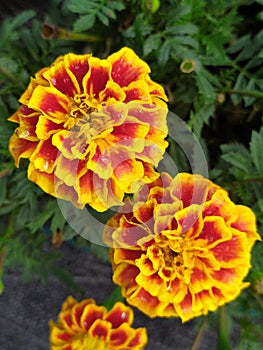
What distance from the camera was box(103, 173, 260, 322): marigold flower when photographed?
56 centimetres

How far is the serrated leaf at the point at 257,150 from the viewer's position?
721 mm

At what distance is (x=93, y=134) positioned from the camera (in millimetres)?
532

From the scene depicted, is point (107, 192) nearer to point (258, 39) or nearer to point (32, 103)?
point (32, 103)

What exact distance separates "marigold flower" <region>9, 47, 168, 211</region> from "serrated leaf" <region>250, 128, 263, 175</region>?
0.21 metres

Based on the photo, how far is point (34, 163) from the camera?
21.0 inches

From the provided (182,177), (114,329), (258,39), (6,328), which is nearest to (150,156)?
(182,177)

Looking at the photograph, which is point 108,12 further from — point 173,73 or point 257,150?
point 257,150

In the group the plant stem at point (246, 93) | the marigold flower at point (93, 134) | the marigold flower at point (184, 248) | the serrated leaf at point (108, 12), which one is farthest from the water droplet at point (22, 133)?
the plant stem at point (246, 93)

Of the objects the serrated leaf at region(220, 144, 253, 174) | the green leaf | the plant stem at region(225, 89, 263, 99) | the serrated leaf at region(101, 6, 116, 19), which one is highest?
the serrated leaf at region(101, 6, 116, 19)

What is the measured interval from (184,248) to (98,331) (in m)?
0.18

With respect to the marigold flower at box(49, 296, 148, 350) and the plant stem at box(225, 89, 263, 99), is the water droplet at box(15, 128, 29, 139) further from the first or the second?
the plant stem at box(225, 89, 263, 99)

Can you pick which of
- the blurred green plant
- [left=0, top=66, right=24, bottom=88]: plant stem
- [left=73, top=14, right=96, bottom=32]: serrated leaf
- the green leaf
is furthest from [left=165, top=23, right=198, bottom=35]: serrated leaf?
the green leaf

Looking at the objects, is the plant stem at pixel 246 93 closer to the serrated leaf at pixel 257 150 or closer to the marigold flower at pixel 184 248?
the serrated leaf at pixel 257 150

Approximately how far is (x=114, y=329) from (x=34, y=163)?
0.83 feet
